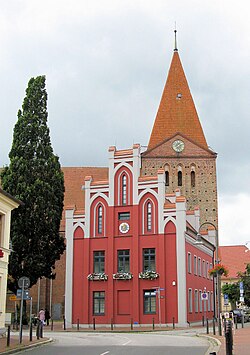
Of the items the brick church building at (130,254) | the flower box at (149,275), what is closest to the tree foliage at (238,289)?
the brick church building at (130,254)

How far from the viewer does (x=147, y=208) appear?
44.2m

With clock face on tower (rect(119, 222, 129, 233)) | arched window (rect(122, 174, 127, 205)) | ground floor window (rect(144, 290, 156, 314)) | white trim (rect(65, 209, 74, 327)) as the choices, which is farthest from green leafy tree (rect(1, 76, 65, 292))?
ground floor window (rect(144, 290, 156, 314))

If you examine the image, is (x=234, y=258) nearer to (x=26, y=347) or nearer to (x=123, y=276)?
(x=123, y=276)

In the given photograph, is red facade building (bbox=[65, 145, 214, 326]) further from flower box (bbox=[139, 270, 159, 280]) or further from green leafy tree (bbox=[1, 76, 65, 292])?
green leafy tree (bbox=[1, 76, 65, 292])

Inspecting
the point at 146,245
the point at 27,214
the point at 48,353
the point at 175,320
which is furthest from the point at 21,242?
the point at 48,353

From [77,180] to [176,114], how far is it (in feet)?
50.2

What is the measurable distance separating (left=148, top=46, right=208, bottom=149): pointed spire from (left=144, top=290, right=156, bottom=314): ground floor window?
27376 millimetres

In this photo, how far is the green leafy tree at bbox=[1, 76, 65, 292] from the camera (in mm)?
41250

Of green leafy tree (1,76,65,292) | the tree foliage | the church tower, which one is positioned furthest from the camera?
the church tower

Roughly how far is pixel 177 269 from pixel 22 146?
1559cm

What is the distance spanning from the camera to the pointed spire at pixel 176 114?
67562 millimetres

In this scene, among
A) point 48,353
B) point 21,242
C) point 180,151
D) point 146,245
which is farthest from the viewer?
point 180,151

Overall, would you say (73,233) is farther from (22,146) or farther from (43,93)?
(43,93)

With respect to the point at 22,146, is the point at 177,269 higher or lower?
lower
